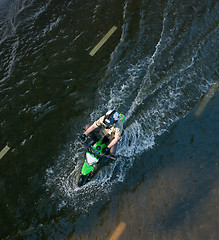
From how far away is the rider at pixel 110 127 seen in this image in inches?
334

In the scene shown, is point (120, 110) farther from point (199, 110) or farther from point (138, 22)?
point (138, 22)

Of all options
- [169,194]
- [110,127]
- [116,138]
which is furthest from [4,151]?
[169,194]

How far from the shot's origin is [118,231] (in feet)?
27.6

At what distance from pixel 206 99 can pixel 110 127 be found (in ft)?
16.7

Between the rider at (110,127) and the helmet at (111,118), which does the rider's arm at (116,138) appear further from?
the helmet at (111,118)

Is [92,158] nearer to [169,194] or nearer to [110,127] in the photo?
[110,127]

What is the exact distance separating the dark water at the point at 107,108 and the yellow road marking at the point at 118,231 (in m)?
0.14

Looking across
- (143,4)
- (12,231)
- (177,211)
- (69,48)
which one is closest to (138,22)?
(143,4)

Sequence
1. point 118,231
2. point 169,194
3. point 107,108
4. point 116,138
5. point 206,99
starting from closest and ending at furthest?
point 118,231, point 116,138, point 169,194, point 107,108, point 206,99

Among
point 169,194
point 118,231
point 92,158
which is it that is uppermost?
point 92,158

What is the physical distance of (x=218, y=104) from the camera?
36.4 ft

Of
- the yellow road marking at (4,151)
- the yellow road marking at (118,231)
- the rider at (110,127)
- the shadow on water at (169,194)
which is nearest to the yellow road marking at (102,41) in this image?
the rider at (110,127)

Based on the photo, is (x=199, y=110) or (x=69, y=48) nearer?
(x=199, y=110)

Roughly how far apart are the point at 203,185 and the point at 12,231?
7032 mm
